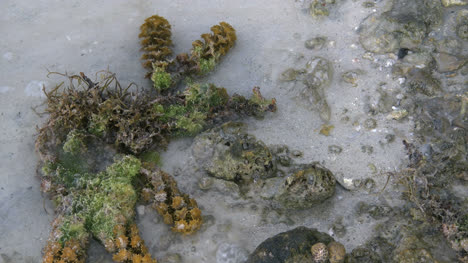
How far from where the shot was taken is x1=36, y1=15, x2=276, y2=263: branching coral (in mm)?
4969

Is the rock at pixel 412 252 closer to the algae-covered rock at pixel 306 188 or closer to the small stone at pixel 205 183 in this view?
the algae-covered rock at pixel 306 188

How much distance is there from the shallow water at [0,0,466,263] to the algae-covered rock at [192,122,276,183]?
234 mm

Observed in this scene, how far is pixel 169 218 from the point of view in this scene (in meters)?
5.05

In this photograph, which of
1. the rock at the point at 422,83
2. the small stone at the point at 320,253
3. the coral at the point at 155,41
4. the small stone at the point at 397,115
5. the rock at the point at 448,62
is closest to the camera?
the small stone at the point at 320,253

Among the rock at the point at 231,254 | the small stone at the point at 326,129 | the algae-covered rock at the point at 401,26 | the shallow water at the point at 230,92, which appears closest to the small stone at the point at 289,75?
the shallow water at the point at 230,92

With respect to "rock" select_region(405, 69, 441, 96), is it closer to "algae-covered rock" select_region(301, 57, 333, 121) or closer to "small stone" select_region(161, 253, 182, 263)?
"algae-covered rock" select_region(301, 57, 333, 121)

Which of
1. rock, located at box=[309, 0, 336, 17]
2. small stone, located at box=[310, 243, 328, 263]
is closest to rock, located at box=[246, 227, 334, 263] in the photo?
small stone, located at box=[310, 243, 328, 263]

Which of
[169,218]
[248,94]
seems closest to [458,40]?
[248,94]

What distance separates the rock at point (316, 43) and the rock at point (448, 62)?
1.63 meters

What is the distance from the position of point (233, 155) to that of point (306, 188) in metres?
0.99

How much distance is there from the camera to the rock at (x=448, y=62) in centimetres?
602

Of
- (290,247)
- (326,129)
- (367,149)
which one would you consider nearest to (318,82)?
(326,129)

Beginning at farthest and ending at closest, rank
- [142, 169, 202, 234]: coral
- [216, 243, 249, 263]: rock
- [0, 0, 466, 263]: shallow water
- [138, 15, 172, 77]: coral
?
[138, 15, 172, 77]: coral
[0, 0, 466, 263]: shallow water
[142, 169, 202, 234]: coral
[216, 243, 249, 263]: rock

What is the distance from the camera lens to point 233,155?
17.6 feet
